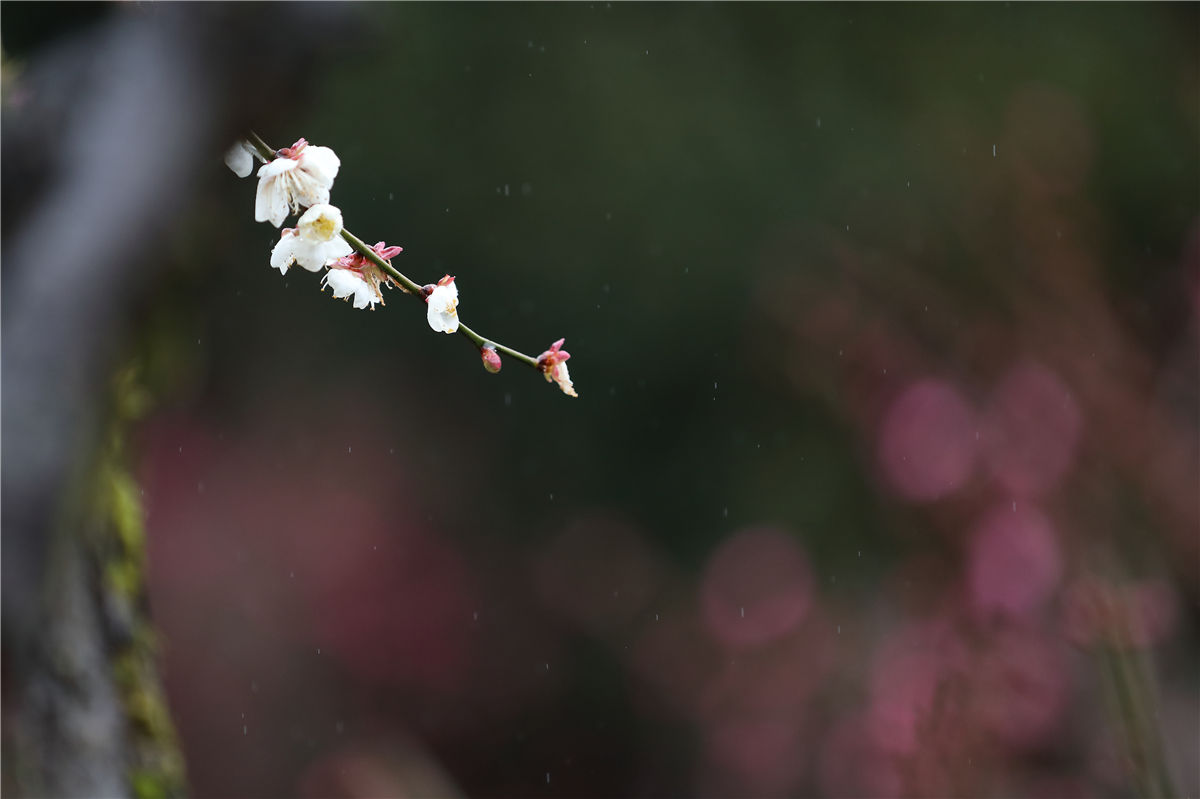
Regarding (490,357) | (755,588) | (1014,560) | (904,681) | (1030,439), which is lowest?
(755,588)

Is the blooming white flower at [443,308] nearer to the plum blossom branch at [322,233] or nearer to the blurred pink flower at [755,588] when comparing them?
the plum blossom branch at [322,233]

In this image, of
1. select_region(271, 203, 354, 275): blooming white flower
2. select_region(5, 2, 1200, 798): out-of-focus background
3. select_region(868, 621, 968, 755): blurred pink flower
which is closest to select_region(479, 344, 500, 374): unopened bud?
select_region(271, 203, 354, 275): blooming white flower

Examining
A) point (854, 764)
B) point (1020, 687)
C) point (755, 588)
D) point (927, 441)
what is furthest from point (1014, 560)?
point (755, 588)

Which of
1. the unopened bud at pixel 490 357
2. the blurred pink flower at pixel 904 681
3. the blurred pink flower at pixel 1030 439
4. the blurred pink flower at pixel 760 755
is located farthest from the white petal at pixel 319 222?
the blurred pink flower at pixel 760 755

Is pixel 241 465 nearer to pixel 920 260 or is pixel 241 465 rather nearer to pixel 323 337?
pixel 323 337

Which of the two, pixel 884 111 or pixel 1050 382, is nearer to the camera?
pixel 1050 382

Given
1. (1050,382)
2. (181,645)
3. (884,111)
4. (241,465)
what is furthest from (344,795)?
(884,111)

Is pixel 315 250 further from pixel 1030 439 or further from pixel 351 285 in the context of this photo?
pixel 1030 439
